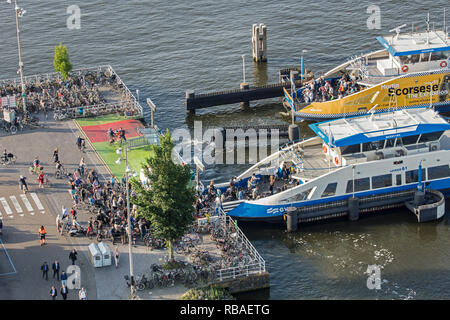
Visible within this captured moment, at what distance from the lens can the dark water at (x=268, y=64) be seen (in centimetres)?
6444

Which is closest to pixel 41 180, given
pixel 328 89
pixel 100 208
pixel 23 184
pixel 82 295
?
pixel 23 184

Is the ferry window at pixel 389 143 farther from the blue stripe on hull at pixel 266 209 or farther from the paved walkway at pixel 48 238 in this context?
the paved walkway at pixel 48 238

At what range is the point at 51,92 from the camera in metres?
91.7

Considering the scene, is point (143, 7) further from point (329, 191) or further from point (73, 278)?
point (73, 278)

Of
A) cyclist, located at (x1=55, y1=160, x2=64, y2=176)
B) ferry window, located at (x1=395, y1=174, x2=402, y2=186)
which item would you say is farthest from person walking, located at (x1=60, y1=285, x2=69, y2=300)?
ferry window, located at (x1=395, y1=174, x2=402, y2=186)

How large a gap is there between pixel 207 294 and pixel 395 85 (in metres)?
36.4

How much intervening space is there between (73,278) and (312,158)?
77.0 ft

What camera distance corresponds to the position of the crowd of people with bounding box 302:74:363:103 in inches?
3465

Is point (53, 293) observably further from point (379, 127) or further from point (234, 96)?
point (234, 96)

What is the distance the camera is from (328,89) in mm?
88625

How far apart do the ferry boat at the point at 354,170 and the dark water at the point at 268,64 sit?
206 centimetres

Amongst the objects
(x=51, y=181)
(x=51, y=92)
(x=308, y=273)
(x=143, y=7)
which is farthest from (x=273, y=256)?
(x=143, y=7)

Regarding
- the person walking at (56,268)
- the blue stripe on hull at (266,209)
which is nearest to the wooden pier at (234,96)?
the blue stripe on hull at (266,209)

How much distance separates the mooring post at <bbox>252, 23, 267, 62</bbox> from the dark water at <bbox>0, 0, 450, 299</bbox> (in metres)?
1.13
